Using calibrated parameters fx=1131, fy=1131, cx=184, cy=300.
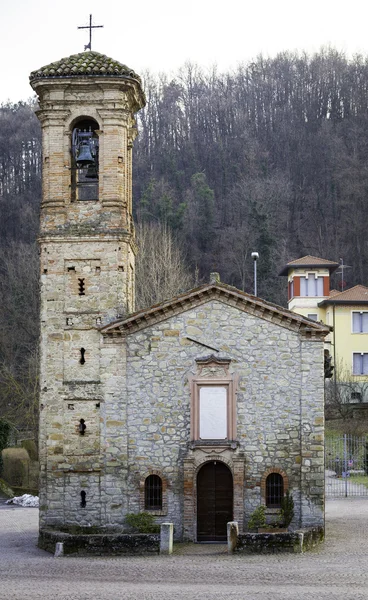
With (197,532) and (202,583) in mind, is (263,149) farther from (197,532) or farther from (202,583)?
(202,583)

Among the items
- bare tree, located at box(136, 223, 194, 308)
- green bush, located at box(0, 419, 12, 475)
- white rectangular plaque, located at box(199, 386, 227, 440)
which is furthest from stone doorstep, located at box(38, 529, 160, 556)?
bare tree, located at box(136, 223, 194, 308)

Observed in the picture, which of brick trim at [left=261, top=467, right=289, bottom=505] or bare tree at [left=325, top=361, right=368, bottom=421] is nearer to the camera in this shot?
brick trim at [left=261, top=467, right=289, bottom=505]

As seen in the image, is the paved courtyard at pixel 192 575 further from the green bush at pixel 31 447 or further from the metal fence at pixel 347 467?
the green bush at pixel 31 447

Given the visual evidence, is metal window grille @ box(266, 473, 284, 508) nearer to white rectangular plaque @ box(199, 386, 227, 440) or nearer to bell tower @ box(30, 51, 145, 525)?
white rectangular plaque @ box(199, 386, 227, 440)

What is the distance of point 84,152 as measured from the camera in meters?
30.4

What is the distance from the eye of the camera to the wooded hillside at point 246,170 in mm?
81125

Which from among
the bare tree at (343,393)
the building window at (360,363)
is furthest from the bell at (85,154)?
the building window at (360,363)

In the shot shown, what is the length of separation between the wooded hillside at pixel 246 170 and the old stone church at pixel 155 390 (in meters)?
41.0

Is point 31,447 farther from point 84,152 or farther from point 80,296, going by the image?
point 84,152

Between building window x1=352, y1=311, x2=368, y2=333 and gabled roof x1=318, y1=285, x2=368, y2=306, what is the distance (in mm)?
784

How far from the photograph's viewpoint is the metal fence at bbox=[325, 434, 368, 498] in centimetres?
4375

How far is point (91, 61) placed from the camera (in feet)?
100

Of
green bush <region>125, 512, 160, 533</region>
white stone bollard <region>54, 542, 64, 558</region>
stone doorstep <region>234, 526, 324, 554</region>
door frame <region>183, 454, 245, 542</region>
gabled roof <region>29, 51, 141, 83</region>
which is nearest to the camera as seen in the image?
stone doorstep <region>234, 526, 324, 554</region>

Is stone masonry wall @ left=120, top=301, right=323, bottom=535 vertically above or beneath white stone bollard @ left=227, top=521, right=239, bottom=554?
above
